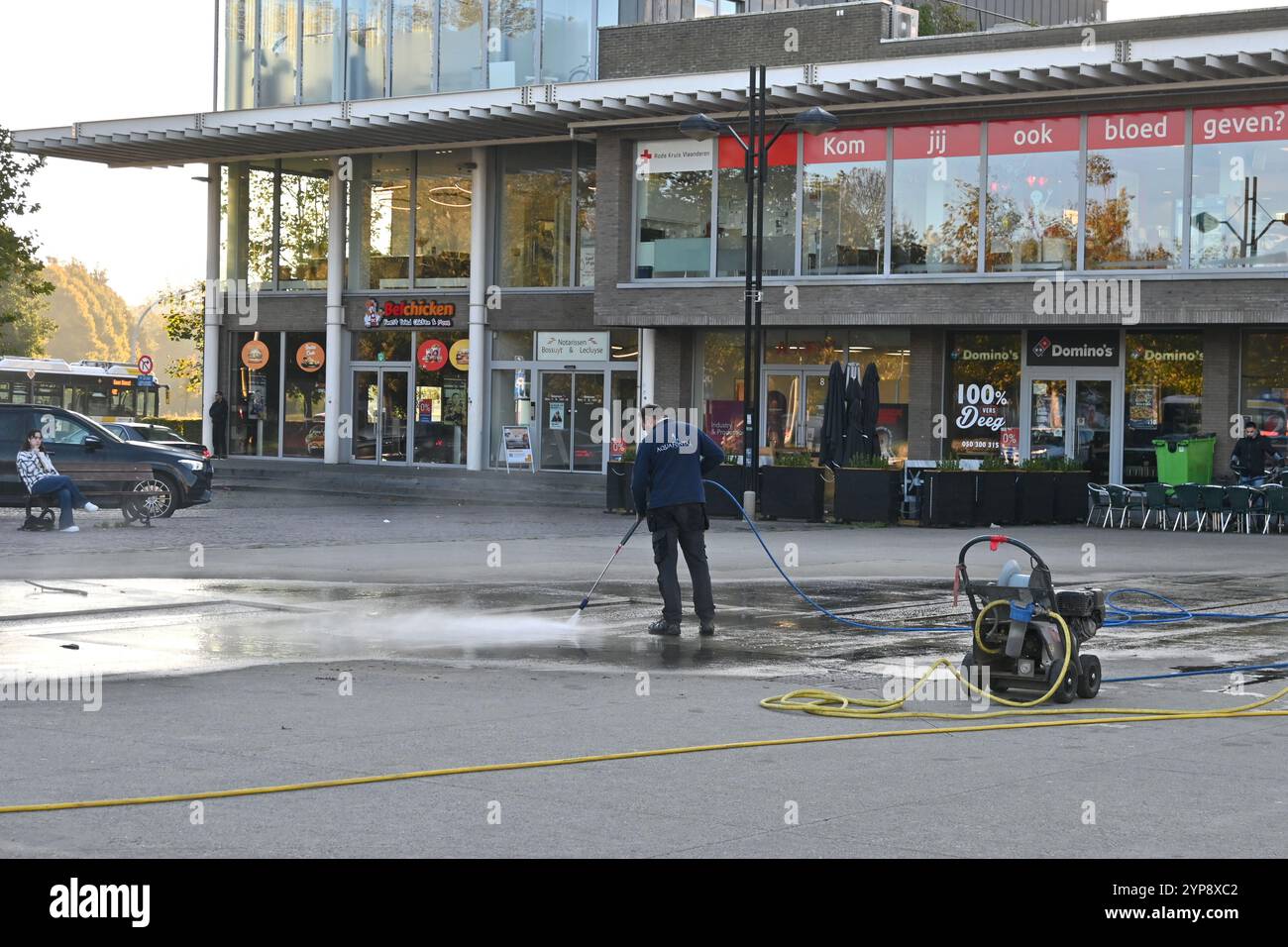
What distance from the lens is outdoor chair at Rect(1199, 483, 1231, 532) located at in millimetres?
26375

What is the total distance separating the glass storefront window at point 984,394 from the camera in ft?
105

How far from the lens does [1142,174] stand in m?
29.8

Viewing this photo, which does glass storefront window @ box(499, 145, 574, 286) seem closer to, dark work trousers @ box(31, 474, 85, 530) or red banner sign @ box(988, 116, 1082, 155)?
red banner sign @ box(988, 116, 1082, 155)

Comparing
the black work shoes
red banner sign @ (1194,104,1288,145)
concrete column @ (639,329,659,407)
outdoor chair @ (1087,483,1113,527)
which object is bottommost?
the black work shoes

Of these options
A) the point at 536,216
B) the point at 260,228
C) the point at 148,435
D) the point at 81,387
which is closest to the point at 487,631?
the point at 148,435

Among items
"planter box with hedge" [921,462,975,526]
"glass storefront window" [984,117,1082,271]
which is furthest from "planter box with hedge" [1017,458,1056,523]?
"glass storefront window" [984,117,1082,271]

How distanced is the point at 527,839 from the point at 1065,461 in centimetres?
2327

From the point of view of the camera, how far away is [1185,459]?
28.7 meters

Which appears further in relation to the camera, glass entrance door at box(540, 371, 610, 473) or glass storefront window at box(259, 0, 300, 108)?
glass storefront window at box(259, 0, 300, 108)

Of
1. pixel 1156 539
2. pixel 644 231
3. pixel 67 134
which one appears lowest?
pixel 1156 539

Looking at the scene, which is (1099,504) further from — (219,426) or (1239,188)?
(219,426)

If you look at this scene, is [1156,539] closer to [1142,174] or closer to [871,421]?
[871,421]

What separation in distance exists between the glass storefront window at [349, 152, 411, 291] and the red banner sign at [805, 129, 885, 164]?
12.5m
